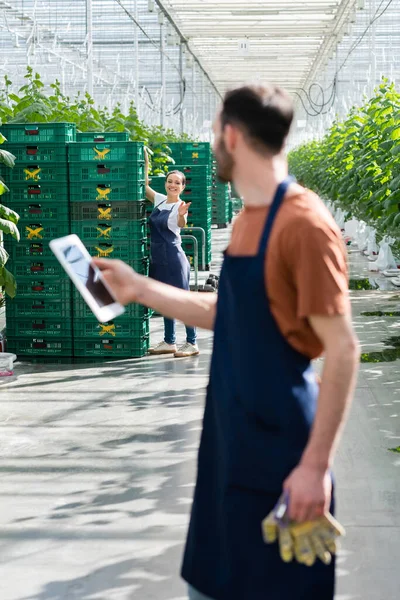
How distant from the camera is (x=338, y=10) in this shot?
20.5 metres

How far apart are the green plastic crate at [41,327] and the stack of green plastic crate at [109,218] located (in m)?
0.08

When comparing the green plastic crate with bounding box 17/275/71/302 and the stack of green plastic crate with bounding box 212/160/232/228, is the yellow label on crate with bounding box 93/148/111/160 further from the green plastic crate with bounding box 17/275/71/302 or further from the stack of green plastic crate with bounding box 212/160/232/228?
the stack of green plastic crate with bounding box 212/160/232/228

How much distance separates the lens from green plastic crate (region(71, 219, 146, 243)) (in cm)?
786

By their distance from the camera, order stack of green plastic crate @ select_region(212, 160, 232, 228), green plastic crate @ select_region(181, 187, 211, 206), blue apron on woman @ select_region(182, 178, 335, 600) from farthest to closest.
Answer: stack of green plastic crate @ select_region(212, 160, 232, 228) → green plastic crate @ select_region(181, 187, 211, 206) → blue apron on woman @ select_region(182, 178, 335, 600)

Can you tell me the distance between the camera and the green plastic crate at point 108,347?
25.9 feet

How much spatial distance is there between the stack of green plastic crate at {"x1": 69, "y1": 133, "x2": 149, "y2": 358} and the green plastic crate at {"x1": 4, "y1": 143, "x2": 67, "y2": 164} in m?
0.08

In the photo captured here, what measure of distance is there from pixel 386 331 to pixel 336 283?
7414 millimetres

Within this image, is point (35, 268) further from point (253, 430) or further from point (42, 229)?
point (253, 430)

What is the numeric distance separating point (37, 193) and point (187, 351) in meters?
1.78

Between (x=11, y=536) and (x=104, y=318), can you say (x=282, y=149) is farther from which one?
(x=11, y=536)

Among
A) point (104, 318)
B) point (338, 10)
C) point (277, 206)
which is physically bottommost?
point (104, 318)

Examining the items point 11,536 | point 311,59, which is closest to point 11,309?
point 11,536

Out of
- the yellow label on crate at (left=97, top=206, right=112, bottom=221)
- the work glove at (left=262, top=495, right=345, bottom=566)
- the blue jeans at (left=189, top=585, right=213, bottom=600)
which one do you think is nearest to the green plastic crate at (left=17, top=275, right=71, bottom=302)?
the yellow label on crate at (left=97, top=206, right=112, bottom=221)

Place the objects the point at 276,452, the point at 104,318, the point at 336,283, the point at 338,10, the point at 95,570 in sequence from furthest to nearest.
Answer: the point at 338,10
the point at 95,570
the point at 104,318
the point at 276,452
the point at 336,283
